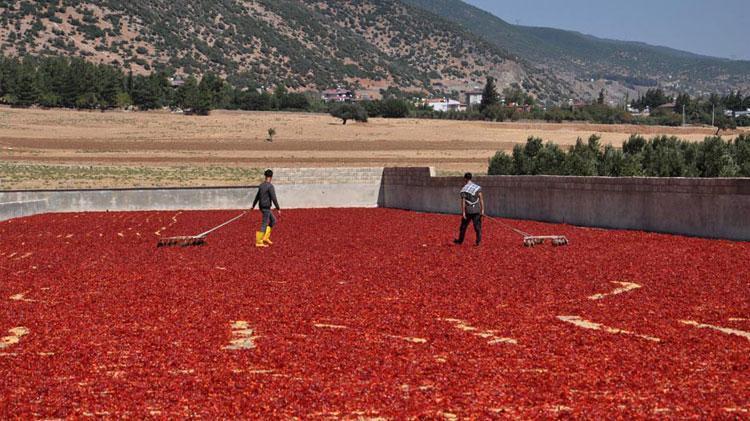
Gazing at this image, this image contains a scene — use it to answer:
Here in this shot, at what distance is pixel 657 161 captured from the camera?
132 feet

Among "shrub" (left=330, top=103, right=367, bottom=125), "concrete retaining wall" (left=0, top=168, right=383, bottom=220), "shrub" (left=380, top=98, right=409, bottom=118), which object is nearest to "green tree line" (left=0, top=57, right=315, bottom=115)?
"shrub" (left=380, top=98, right=409, bottom=118)

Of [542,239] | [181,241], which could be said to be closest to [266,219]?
[181,241]

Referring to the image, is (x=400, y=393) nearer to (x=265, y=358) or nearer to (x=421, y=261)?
(x=265, y=358)

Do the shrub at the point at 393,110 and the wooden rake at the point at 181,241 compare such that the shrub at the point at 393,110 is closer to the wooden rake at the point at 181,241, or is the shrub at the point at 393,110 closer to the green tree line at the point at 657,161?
the green tree line at the point at 657,161

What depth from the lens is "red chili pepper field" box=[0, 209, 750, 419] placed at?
8.67 m

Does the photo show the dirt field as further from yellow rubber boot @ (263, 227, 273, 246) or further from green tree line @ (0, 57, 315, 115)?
yellow rubber boot @ (263, 227, 273, 246)

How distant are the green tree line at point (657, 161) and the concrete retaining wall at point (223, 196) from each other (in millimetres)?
7319

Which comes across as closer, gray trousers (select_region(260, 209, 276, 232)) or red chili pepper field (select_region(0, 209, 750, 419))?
red chili pepper field (select_region(0, 209, 750, 419))

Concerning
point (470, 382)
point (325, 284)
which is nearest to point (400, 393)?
point (470, 382)

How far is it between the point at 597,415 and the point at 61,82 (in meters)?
122

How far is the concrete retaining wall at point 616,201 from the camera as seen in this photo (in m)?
22.6

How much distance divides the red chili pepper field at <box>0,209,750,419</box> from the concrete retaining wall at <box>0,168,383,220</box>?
1718 centimetres

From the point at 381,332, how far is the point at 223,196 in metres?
29.9

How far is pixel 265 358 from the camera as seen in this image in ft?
34.5
